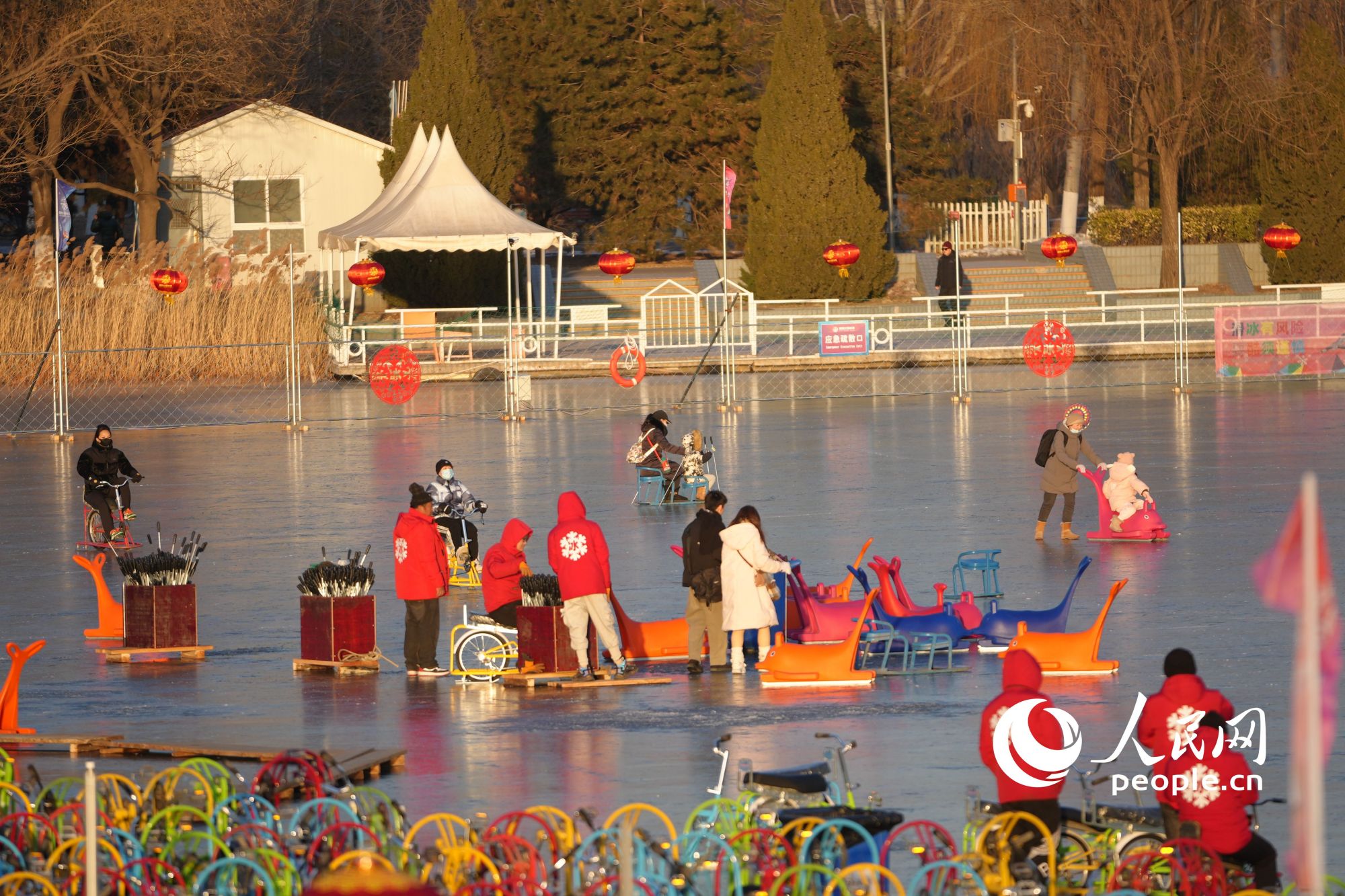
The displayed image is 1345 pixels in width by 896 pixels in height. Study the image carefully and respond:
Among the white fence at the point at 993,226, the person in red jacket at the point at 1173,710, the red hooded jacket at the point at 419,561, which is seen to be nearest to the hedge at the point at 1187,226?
the white fence at the point at 993,226

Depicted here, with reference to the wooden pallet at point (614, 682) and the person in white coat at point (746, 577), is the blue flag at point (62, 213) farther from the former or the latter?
the person in white coat at point (746, 577)

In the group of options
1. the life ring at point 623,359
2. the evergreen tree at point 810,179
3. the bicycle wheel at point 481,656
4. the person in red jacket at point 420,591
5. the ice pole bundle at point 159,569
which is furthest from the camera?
the evergreen tree at point 810,179

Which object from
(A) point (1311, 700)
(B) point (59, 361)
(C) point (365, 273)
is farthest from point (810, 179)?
(A) point (1311, 700)

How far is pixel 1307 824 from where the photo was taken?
11.8 ft

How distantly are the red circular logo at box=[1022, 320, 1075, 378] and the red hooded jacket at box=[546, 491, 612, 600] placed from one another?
22131 mm

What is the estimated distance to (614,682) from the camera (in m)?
12.6

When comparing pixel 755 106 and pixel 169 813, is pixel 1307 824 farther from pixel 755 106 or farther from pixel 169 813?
pixel 755 106

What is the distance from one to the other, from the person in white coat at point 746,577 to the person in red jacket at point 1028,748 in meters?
4.59

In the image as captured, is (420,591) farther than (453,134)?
No

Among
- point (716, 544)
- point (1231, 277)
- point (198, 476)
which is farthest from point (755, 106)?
point (716, 544)

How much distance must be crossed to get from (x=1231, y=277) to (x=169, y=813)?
1713 inches

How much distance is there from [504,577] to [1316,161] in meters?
37.6

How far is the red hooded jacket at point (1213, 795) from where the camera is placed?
7570 millimetres

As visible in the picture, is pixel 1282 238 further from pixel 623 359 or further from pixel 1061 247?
pixel 623 359
